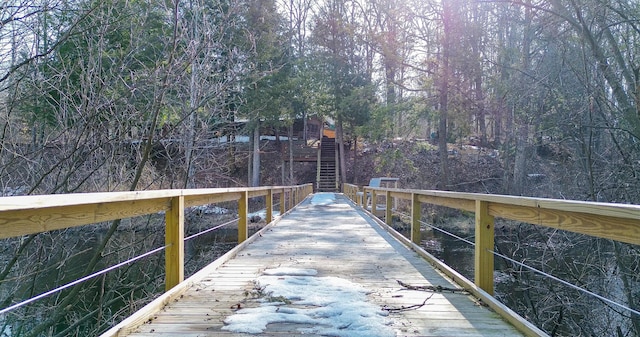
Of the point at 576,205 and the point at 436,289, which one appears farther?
the point at 436,289

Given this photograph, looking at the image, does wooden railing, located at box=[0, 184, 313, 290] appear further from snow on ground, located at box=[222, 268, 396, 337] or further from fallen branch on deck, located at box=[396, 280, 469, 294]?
fallen branch on deck, located at box=[396, 280, 469, 294]

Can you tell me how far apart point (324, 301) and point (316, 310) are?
0.21 m

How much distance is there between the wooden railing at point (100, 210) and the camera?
1608mm

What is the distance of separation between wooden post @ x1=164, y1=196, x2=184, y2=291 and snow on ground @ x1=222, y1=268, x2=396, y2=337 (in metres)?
0.69

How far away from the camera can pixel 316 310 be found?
2.78 meters

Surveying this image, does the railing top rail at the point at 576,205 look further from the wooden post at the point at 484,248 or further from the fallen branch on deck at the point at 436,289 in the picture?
the fallen branch on deck at the point at 436,289

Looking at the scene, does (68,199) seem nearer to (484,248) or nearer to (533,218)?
(533,218)

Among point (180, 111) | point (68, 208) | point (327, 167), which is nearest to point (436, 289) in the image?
point (68, 208)

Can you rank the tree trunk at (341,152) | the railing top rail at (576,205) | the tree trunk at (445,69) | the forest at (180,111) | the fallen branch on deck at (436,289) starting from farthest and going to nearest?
the tree trunk at (341,152) < the tree trunk at (445,69) < the forest at (180,111) < the fallen branch on deck at (436,289) < the railing top rail at (576,205)

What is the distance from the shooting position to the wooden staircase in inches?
1118

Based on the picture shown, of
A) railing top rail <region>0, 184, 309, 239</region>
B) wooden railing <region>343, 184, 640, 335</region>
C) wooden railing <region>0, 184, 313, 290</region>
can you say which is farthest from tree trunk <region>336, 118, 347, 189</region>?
railing top rail <region>0, 184, 309, 239</region>

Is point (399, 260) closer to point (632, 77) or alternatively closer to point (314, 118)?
point (632, 77)

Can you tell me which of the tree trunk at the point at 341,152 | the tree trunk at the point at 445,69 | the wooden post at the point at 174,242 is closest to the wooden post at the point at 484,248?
the wooden post at the point at 174,242

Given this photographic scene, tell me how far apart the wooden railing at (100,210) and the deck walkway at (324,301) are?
1.40ft
